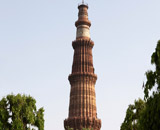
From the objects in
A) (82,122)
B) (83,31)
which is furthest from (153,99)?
(83,31)

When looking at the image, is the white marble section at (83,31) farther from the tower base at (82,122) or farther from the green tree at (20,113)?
the green tree at (20,113)

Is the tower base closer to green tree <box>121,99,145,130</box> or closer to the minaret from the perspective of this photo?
the minaret

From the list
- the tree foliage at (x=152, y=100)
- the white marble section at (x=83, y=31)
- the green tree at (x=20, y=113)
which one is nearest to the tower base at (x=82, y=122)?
the white marble section at (x=83, y=31)

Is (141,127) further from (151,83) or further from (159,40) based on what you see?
(159,40)

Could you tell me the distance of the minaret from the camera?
67.6 m

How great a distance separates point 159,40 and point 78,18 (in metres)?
59.3

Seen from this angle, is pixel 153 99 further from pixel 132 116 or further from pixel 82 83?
pixel 82 83

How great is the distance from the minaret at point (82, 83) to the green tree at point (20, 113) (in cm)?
3397

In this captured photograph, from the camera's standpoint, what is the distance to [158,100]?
18.3m

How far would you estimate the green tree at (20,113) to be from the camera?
32.0 m

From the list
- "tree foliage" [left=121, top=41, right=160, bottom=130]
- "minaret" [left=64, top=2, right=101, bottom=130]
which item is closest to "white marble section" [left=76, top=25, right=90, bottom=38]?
"minaret" [left=64, top=2, right=101, bottom=130]

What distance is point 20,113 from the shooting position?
108 feet

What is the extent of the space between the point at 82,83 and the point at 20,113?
38195mm

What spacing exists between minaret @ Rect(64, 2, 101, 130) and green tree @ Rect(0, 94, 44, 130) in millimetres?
33971
